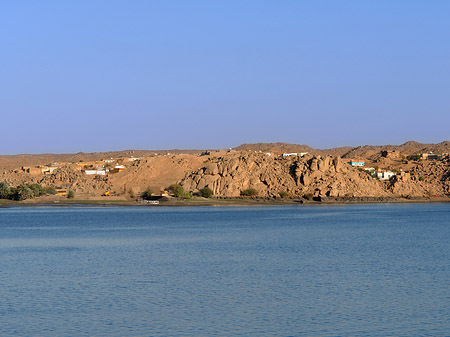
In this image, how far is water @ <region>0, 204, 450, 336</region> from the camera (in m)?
19.0

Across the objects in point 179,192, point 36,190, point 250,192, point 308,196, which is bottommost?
point 308,196

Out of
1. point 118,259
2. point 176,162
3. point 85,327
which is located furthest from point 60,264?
point 176,162

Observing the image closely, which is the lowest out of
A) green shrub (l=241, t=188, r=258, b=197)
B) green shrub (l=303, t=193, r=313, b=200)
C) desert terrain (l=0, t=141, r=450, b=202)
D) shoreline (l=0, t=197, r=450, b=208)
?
shoreline (l=0, t=197, r=450, b=208)

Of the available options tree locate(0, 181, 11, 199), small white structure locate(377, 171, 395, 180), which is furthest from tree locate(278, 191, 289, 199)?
tree locate(0, 181, 11, 199)

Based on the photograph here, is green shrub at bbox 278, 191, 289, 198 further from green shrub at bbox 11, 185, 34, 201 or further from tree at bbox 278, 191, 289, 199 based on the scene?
green shrub at bbox 11, 185, 34, 201

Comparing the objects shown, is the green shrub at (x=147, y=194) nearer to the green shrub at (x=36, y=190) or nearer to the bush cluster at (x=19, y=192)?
the green shrub at (x=36, y=190)

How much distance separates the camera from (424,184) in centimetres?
14612

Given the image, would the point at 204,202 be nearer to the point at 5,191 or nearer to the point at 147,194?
the point at 147,194

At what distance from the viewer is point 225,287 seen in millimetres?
25391

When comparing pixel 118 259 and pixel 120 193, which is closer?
pixel 118 259

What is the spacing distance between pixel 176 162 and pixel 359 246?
106109mm

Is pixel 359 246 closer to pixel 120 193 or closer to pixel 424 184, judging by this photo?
pixel 120 193

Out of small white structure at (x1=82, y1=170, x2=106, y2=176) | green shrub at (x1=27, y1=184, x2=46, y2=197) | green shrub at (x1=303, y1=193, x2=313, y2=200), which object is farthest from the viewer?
small white structure at (x1=82, y1=170, x2=106, y2=176)

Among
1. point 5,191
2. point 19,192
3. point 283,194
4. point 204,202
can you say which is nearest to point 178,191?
point 204,202
